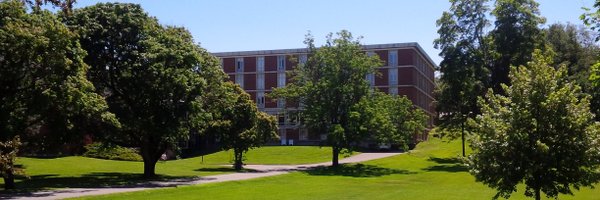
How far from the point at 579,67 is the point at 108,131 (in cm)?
4644

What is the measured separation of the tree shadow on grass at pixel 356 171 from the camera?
44.8 meters

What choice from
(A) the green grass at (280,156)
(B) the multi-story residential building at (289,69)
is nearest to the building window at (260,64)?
(B) the multi-story residential building at (289,69)

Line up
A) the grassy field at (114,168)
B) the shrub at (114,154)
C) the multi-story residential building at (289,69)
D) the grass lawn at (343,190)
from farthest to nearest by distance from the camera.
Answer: the multi-story residential building at (289,69) → the shrub at (114,154) → the grassy field at (114,168) → the grass lawn at (343,190)

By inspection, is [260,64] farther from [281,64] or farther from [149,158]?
[149,158]

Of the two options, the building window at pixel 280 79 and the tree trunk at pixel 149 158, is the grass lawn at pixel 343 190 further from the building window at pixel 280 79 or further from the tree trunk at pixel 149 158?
the building window at pixel 280 79

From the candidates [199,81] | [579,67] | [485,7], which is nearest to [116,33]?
[199,81]

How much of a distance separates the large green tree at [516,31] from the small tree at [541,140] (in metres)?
38.6

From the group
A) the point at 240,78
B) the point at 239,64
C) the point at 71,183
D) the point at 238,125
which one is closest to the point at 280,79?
the point at 240,78

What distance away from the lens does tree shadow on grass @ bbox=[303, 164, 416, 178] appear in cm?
4484

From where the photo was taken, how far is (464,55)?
53.3 meters

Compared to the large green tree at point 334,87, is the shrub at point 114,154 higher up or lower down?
lower down

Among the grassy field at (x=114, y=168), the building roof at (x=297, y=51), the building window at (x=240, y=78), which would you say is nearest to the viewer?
the grassy field at (x=114, y=168)

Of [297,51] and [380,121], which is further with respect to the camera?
[297,51]

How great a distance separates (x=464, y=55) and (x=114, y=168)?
31.4 metres
